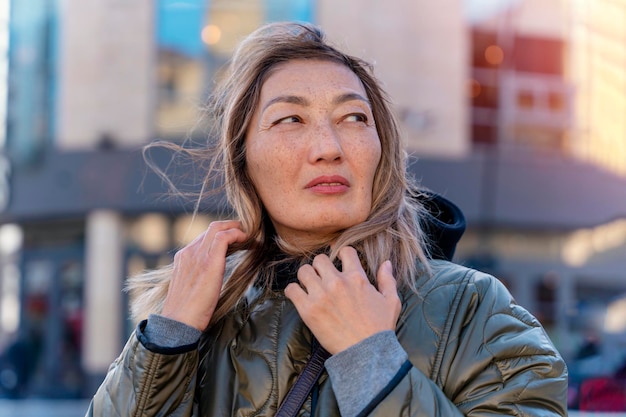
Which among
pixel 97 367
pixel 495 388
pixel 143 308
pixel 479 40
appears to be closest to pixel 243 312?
pixel 143 308

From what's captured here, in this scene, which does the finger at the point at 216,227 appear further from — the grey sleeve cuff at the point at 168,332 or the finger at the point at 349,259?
the finger at the point at 349,259

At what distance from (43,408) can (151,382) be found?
13.8m

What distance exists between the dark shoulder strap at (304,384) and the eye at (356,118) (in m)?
0.56

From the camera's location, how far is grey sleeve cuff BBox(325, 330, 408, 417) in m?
1.58

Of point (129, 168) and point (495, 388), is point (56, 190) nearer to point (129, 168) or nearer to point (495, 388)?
point (129, 168)

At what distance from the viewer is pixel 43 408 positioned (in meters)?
14.6

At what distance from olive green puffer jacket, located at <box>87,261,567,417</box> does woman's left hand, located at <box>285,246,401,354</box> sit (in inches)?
3.6

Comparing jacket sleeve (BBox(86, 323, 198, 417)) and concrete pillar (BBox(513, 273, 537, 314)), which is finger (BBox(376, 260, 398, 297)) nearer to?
Answer: jacket sleeve (BBox(86, 323, 198, 417))

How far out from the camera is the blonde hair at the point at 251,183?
205 centimetres

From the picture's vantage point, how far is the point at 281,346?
1845 mm

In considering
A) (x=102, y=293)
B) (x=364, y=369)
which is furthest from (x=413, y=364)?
(x=102, y=293)

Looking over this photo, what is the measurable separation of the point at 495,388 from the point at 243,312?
63cm

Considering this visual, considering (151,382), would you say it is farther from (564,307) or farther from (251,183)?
(564,307)

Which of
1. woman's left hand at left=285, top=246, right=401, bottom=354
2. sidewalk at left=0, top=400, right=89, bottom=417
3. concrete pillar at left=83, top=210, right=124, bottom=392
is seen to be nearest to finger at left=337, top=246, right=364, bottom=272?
woman's left hand at left=285, top=246, right=401, bottom=354
